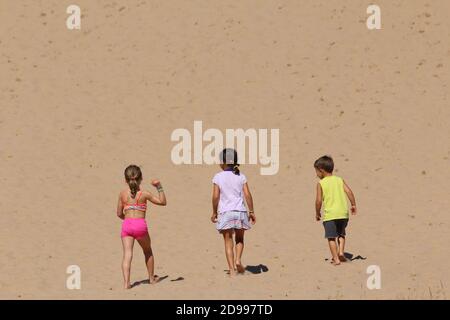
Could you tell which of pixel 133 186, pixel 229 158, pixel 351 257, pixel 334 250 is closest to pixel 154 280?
pixel 133 186

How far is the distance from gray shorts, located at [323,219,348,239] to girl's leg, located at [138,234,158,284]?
288 cm

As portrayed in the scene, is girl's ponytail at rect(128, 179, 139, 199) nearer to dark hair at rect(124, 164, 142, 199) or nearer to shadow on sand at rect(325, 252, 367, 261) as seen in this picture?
dark hair at rect(124, 164, 142, 199)

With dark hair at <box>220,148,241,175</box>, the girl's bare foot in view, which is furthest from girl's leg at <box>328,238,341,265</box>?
the girl's bare foot

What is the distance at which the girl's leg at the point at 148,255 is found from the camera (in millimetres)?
14039

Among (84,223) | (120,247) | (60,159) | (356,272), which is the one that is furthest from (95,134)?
(356,272)

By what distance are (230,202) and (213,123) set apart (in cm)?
1015

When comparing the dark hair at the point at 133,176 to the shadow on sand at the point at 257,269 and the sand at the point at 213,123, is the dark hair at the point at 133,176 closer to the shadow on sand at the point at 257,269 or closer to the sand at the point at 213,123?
the sand at the point at 213,123

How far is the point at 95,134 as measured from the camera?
24234 millimetres

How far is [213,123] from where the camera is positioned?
2442 cm

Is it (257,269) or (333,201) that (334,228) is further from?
(257,269)

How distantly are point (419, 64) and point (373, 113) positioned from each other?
2626 mm

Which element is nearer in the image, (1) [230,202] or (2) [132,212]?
(2) [132,212]

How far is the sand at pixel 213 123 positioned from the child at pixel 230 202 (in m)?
0.87

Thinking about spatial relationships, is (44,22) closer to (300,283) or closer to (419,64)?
(419,64)
